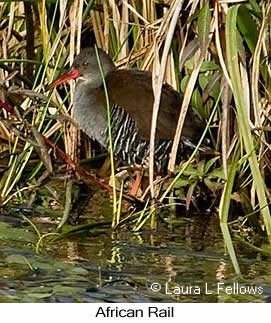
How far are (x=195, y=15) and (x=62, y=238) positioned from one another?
958mm

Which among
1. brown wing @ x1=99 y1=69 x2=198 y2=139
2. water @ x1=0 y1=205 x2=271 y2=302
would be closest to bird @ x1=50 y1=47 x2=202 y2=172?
brown wing @ x1=99 y1=69 x2=198 y2=139

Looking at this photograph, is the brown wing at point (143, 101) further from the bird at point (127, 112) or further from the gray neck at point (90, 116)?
the gray neck at point (90, 116)

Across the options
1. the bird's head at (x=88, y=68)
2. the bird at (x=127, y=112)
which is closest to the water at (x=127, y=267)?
the bird at (x=127, y=112)

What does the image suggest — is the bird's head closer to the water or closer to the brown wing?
the brown wing

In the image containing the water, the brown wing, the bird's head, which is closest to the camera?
the water

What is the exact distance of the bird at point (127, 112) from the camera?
4.82m

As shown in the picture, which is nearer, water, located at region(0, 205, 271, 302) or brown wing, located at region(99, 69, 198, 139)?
water, located at region(0, 205, 271, 302)

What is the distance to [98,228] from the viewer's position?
4438mm

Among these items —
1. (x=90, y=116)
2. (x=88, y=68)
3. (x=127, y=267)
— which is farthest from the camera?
(x=88, y=68)

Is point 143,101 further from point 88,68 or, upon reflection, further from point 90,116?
point 88,68

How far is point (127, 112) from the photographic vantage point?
5020mm

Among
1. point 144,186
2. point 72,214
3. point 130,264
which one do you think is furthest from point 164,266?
point 144,186

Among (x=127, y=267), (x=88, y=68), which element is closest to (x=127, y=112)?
(x=88, y=68)

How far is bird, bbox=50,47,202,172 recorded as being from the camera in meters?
4.82
